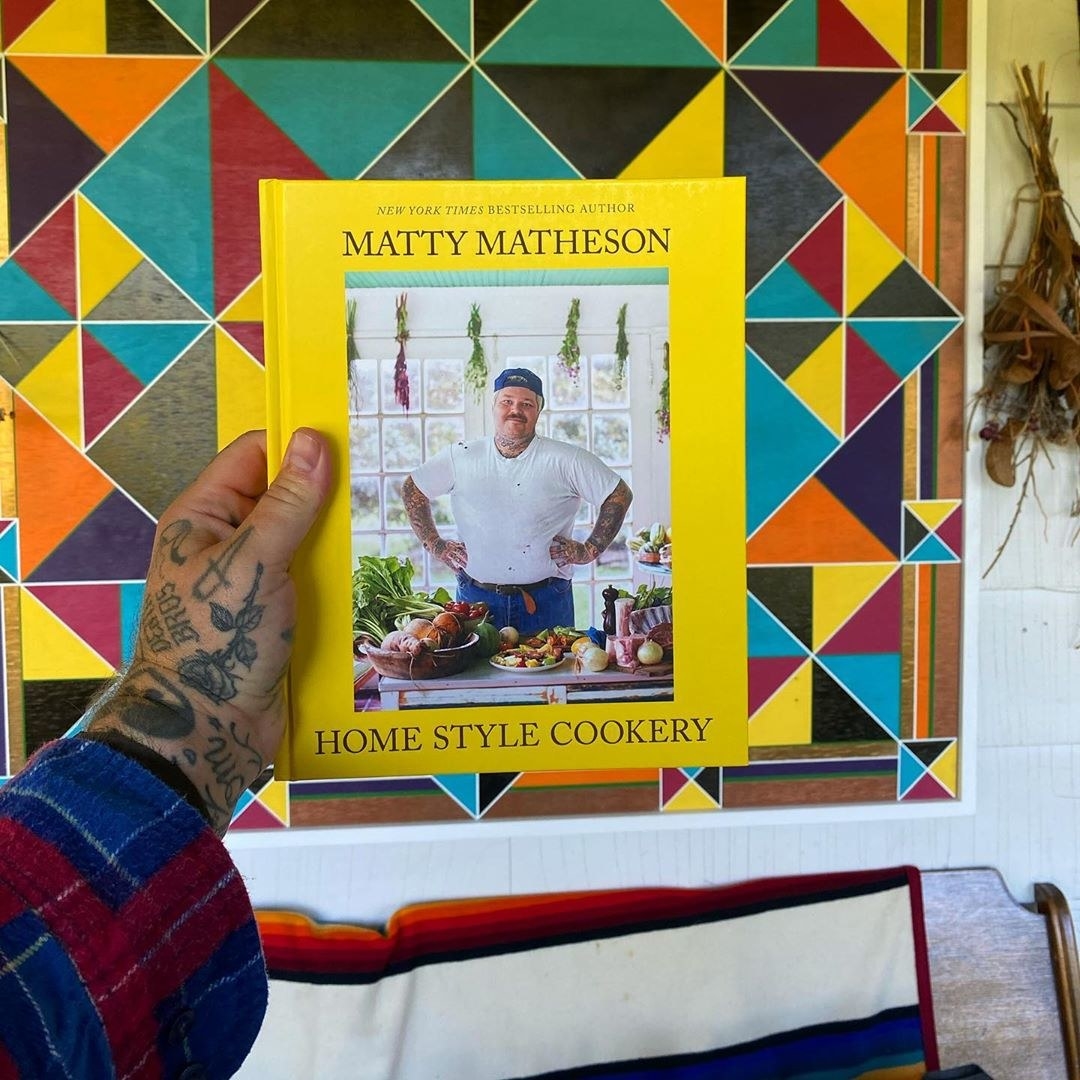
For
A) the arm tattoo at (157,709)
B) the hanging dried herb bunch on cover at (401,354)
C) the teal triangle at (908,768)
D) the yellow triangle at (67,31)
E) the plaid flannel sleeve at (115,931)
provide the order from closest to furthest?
the plaid flannel sleeve at (115,931)
the arm tattoo at (157,709)
the hanging dried herb bunch on cover at (401,354)
the yellow triangle at (67,31)
the teal triangle at (908,768)

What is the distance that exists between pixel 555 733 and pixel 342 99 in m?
0.56

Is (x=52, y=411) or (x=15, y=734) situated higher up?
(x=52, y=411)

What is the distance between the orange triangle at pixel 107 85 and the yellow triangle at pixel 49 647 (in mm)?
399

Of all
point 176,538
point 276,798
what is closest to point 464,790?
point 276,798

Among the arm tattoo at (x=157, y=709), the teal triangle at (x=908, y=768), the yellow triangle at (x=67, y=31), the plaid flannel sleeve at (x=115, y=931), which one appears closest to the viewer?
the plaid flannel sleeve at (x=115, y=931)

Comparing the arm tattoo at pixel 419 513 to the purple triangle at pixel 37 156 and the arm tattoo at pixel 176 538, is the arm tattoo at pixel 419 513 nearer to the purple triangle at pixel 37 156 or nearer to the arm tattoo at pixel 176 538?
the arm tattoo at pixel 176 538

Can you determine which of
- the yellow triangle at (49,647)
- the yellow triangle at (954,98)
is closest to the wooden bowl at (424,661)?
the yellow triangle at (49,647)

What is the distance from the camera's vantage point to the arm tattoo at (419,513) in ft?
2.07

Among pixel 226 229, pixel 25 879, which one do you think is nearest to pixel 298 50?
pixel 226 229

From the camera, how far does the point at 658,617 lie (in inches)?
25.0

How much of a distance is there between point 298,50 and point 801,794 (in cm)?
80

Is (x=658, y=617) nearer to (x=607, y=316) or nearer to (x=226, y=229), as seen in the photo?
A: (x=607, y=316)

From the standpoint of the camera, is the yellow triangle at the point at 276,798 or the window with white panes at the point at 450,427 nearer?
the window with white panes at the point at 450,427

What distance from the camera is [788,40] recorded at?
2.51 ft
